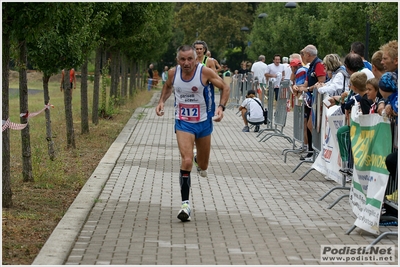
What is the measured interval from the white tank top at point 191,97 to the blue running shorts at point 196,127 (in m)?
0.04

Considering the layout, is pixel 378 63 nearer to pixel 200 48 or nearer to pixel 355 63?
pixel 355 63

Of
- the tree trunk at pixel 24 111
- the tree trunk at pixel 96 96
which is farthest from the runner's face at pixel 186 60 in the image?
the tree trunk at pixel 96 96

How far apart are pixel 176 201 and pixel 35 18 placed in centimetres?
280

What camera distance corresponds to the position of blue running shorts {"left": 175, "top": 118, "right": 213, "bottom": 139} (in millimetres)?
9906

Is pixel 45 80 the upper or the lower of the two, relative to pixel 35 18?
lower

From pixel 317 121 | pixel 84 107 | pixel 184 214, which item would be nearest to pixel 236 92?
pixel 84 107

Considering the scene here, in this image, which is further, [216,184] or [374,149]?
[216,184]

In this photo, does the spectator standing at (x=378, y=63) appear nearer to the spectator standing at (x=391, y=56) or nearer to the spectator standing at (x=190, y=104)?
the spectator standing at (x=391, y=56)

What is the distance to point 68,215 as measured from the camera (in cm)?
951

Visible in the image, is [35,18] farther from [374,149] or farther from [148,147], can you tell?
[148,147]

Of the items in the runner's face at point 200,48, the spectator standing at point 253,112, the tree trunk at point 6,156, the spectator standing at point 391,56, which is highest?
the spectator standing at point 391,56

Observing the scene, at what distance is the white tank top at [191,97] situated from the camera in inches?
387

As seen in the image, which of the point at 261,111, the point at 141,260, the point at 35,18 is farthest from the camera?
the point at 261,111

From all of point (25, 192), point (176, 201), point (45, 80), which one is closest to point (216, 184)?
point (176, 201)
